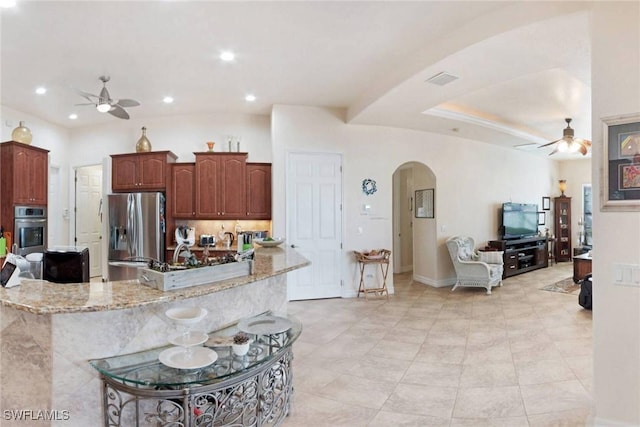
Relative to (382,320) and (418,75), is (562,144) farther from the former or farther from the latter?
(382,320)

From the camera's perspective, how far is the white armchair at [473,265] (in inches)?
224

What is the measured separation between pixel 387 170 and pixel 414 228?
1.77m

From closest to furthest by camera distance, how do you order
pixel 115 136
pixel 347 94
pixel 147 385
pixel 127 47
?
pixel 147 385, pixel 127 47, pixel 347 94, pixel 115 136

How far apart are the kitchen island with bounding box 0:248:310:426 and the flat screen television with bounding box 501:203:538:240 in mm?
6599

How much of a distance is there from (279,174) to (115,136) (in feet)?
10.7

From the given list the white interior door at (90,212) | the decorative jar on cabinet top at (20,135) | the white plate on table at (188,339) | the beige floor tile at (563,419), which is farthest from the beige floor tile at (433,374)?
the white interior door at (90,212)

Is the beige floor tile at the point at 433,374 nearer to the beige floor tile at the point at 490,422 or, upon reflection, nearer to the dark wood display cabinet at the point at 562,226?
the beige floor tile at the point at 490,422

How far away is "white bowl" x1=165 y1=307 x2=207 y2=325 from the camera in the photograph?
179 centimetres

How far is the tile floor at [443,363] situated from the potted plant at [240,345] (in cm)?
70

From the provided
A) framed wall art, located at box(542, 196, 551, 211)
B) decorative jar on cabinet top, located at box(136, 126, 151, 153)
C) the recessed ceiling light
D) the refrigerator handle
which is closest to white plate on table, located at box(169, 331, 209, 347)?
the recessed ceiling light

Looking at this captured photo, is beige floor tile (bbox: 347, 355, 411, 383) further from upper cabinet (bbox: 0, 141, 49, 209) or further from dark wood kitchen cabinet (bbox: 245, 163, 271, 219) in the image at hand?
upper cabinet (bbox: 0, 141, 49, 209)

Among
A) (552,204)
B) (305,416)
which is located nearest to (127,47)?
(305,416)

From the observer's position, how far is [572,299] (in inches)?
207

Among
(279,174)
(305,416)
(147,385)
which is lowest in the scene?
(305,416)
